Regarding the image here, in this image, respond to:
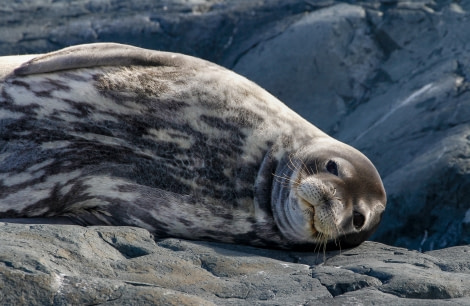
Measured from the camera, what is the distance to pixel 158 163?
18.0 feet

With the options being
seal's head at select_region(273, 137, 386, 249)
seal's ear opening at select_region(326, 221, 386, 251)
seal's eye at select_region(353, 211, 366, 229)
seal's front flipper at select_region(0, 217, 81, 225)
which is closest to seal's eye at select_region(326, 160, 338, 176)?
seal's head at select_region(273, 137, 386, 249)

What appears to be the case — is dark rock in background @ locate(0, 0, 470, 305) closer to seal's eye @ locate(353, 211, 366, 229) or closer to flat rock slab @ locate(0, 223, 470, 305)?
flat rock slab @ locate(0, 223, 470, 305)

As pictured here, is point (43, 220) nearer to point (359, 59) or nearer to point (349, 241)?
point (349, 241)

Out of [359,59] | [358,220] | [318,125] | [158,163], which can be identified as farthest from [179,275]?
[359,59]

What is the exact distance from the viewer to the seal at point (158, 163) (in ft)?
17.6

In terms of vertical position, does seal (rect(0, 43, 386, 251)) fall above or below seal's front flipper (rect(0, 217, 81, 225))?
above

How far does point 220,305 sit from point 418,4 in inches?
280

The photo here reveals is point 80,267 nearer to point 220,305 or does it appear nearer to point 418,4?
point 220,305

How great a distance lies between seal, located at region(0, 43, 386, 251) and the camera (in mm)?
5379

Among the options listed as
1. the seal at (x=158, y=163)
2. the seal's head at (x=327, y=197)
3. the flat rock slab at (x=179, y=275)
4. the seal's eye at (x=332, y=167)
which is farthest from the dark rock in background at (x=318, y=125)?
the seal's eye at (x=332, y=167)

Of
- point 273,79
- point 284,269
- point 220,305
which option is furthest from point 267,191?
point 273,79

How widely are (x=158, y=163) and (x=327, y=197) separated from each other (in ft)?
3.45

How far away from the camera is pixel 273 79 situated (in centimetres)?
988

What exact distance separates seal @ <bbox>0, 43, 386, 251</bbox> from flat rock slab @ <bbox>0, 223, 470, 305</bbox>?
52 centimetres
